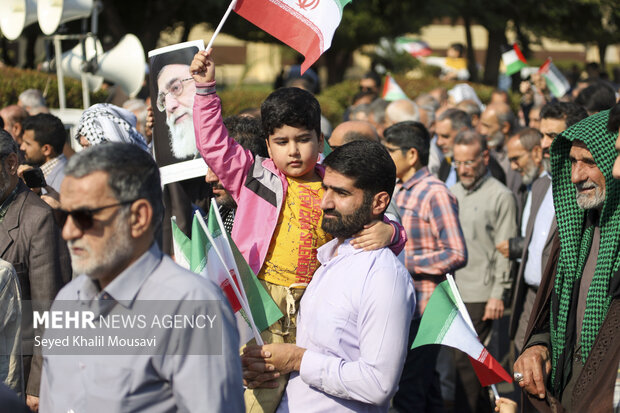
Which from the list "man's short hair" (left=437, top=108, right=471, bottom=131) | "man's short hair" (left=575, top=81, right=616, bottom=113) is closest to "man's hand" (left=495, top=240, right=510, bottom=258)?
"man's short hair" (left=575, top=81, right=616, bottom=113)

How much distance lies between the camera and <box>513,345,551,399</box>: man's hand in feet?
13.5

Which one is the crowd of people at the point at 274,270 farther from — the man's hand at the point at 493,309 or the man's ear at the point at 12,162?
the man's hand at the point at 493,309

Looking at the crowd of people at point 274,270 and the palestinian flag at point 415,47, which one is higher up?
the palestinian flag at point 415,47

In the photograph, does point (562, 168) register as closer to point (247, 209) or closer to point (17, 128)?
point (247, 209)

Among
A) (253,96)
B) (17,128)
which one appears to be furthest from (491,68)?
(17,128)

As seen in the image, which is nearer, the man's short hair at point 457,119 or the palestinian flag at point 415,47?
the man's short hair at point 457,119

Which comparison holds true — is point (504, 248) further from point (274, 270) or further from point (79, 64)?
point (79, 64)

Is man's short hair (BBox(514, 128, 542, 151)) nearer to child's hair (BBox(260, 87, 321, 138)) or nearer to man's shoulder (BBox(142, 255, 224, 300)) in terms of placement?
child's hair (BBox(260, 87, 321, 138))

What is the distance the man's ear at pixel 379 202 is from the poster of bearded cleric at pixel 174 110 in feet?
5.72

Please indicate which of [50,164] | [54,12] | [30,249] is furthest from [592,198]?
[54,12]

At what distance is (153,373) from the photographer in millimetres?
2625

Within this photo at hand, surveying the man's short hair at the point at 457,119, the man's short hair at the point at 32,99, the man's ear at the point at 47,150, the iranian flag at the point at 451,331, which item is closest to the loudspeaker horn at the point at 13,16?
the man's short hair at the point at 32,99

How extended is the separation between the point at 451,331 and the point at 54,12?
291 inches

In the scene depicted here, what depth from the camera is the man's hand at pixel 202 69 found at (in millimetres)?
4188
